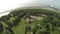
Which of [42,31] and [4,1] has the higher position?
[4,1]

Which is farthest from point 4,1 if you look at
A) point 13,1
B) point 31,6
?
point 31,6

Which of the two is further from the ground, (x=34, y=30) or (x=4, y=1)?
(x=4, y=1)

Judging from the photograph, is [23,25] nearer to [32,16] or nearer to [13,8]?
[32,16]

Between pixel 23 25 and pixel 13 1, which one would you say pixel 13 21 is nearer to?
pixel 23 25

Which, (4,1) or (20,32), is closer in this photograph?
(20,32)

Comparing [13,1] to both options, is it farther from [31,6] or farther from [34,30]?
[34,30]

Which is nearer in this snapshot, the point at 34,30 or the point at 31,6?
the point at 34,30

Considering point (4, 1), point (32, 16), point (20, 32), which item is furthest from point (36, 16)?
point (4, 1)
